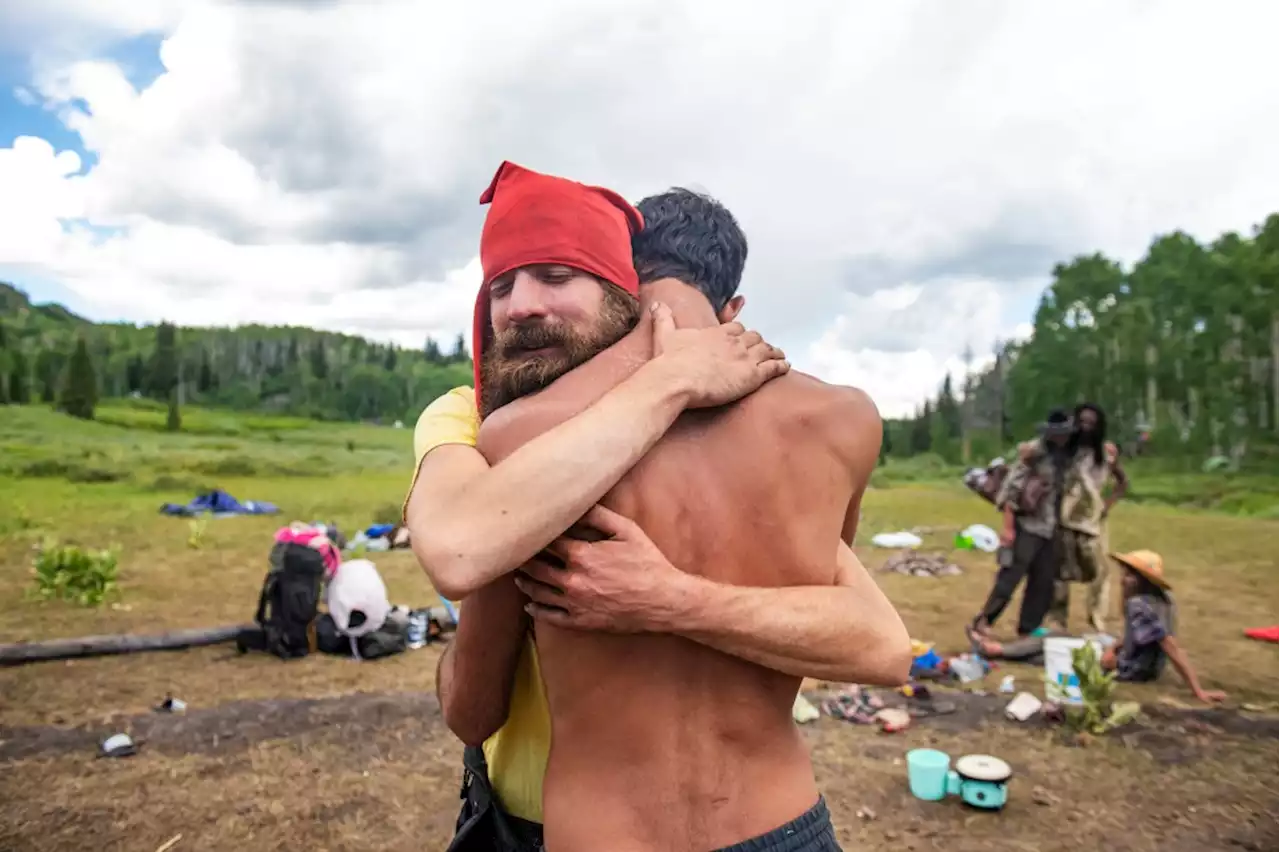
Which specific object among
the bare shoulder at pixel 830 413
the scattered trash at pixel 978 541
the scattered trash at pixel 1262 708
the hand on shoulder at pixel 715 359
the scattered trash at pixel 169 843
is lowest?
the scattered trash at pixel 169 843

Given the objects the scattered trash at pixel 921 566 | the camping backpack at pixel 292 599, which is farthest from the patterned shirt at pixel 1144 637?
the camping backpack at pixel 292 599

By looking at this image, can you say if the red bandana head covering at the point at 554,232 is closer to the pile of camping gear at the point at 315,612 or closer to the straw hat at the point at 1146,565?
the straw hat at the point at 1146,565

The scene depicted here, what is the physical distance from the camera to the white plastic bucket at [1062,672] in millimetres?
6676

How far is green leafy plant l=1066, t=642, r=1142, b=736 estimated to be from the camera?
6.27m

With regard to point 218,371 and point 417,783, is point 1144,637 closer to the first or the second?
point 417,783

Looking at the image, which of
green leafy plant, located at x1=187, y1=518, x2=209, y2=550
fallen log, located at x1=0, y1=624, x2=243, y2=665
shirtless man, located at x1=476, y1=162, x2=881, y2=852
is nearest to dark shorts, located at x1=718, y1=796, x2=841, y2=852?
shirtless man, located at x1=476, y1=162, x2=881, y2=852

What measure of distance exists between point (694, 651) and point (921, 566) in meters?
12.9

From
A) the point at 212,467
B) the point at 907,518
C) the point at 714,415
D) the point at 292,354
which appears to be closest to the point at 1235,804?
the point at 714,415

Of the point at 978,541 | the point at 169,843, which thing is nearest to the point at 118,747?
the point at 169,843

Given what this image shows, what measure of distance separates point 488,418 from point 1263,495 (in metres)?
26.3

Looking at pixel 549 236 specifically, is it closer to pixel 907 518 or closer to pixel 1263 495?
pixel 907 518

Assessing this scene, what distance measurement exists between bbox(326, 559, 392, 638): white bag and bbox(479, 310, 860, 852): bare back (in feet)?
24.5

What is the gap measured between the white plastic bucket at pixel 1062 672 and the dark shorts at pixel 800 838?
19.0ft

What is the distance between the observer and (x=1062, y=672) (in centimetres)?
698
